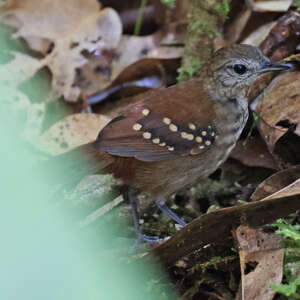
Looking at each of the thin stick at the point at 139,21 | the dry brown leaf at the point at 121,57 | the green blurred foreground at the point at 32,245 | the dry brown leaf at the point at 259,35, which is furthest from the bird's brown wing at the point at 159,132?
the thin stick at the point at 139,21

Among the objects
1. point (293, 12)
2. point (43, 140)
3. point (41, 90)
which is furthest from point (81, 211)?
point (293, 12)

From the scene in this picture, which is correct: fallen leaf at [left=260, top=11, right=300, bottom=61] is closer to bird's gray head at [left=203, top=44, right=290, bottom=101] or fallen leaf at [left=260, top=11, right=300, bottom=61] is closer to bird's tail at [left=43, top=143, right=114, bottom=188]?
bird's gray head at [left=203, top=44, right=290, bottom=101]

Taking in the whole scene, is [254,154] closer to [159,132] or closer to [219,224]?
[159,132]

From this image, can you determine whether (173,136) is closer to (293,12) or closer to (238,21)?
(293,12)

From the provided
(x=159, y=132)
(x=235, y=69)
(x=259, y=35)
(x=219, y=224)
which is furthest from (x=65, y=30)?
(x=219, y=224)

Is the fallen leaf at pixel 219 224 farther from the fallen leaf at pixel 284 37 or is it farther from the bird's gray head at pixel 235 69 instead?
the fallen leaf at pixel 284 37

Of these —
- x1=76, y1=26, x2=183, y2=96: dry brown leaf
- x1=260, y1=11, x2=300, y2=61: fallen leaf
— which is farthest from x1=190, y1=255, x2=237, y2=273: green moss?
x1=76, y1=26, x2=183, y2=96: dry brown leaf
